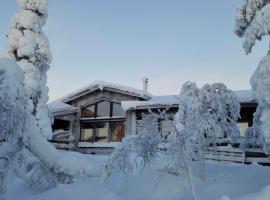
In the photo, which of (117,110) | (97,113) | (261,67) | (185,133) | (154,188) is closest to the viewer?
(261,67)

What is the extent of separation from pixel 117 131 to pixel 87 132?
2362 mm

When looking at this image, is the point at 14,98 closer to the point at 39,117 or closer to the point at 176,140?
the point at 176,140

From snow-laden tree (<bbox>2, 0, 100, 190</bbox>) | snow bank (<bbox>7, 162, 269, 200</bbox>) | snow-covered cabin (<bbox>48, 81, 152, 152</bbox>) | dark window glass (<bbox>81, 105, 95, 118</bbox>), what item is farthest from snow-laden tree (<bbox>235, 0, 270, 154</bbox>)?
dark window glass (<bbox>81, 105, 95, 118</bbox>)

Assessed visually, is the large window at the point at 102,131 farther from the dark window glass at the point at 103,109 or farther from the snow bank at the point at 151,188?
the snow bank at the point at 151,188

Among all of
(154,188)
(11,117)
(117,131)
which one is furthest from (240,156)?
(11,117)

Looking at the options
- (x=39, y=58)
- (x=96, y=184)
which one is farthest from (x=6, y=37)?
(x=96, y=184)

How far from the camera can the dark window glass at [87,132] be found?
24406 millimetres

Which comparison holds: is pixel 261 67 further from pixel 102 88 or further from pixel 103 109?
pixel 103 109

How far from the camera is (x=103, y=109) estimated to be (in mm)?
24266

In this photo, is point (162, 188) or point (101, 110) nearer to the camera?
point (162, 188)

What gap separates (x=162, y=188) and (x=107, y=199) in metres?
2.04

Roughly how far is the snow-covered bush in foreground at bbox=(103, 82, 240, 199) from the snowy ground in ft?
1.46

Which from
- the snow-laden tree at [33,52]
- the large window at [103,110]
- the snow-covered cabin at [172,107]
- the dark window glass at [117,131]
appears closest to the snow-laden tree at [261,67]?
the snow-covered cabin at [172,107]

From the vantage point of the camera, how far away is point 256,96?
28.4ft
